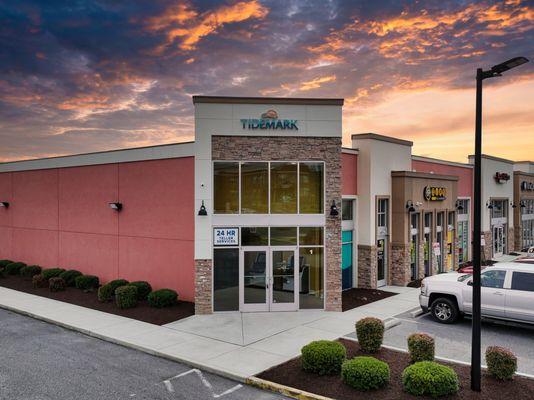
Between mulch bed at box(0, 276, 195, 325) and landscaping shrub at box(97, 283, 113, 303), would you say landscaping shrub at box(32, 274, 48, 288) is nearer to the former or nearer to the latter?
mulch bed at box(0, 276, 195, 325)

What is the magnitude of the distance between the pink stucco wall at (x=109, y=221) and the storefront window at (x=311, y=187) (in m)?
4.12

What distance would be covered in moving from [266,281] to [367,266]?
6.36m

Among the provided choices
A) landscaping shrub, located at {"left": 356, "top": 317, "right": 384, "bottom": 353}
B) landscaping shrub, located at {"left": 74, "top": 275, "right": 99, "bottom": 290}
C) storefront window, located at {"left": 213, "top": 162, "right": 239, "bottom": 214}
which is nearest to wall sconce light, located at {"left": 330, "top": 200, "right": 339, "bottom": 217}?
storefront window, located at {"left": 213, "top": 162, "right": 239, "bottom": 214}

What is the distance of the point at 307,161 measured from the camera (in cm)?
1616

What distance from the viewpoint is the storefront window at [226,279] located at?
16000mm

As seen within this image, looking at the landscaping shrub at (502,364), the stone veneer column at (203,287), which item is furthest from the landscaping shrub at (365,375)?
the stone veneer column at (203,287)

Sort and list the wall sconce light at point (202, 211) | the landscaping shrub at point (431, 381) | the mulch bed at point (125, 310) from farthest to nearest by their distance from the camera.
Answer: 1. the wall sconce light at point (202, 211)
2. the mulch bed at point (125, 310)
3. the landscaping shrub at point (431, 381)

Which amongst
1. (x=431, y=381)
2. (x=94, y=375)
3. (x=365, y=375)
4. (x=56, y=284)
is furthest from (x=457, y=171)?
(x=94, y=375)

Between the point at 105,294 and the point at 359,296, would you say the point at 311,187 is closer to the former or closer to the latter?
the point at 359,296

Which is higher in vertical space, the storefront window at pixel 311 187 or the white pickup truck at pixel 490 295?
the storefront window at pixel 311 187

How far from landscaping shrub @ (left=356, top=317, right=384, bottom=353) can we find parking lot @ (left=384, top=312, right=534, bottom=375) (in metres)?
1.32

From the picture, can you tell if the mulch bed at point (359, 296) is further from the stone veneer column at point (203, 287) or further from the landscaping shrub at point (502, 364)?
the landscaping shrub at point (502, 364)

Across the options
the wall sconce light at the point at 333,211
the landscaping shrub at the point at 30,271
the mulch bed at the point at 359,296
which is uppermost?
the wall sconce light at the point at 333,211

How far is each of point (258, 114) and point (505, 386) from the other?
35.4 feet
